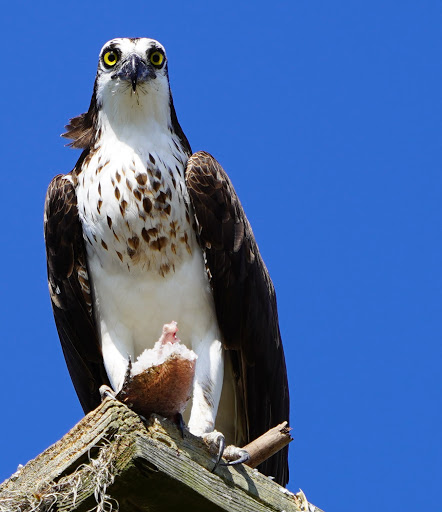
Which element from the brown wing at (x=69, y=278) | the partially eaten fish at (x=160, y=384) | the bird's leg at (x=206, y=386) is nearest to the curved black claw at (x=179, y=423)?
the partially eaten fish at (x=160, y=384)

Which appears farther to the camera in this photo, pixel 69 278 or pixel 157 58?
pixel 157 58

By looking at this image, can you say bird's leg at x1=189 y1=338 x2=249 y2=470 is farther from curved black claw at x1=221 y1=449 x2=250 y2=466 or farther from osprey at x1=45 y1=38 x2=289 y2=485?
curved black claw at x1=221 y1=449 x2=250 y2=466

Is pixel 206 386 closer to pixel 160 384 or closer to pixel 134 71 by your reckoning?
pixel 160 384

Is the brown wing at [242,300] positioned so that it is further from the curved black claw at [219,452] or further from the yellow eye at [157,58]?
the curved black claw at [219,452]

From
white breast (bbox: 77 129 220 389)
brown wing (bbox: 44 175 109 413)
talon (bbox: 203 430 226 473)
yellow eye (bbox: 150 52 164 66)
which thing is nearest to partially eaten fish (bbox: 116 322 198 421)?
talon (bbox: 203 430 226 473)

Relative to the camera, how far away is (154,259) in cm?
607

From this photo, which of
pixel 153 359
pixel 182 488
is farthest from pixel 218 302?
pixel 182 488

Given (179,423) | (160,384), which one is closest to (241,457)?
(179,423)

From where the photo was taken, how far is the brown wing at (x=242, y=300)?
615cm

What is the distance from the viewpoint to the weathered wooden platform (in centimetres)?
390

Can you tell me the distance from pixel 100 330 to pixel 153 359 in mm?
1989

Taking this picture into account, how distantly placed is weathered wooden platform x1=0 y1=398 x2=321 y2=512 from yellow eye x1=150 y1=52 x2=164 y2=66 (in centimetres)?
297

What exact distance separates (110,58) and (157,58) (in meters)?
0.30

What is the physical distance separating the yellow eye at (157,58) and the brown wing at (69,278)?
3.10 feet
